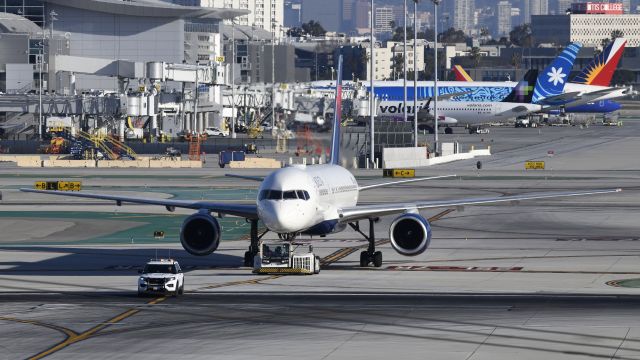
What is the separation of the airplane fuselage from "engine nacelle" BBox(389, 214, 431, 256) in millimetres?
2728

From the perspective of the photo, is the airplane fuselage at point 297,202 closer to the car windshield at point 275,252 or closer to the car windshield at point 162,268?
the car windshield at point 275,252

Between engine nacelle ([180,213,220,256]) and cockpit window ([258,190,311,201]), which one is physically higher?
cockpit window ([258,190,311,201])

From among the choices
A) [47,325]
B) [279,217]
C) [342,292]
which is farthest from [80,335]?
[279,217]

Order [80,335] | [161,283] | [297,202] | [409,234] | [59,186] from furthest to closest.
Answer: [59,186] < [409,234] < [297,202] < [161,283] < [80,335]

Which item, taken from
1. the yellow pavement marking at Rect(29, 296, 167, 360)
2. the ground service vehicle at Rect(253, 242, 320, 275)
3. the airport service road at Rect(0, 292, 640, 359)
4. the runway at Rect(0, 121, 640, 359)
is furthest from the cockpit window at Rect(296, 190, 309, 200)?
the yellow pavement marking at Rect(29, 296, 167, 360)

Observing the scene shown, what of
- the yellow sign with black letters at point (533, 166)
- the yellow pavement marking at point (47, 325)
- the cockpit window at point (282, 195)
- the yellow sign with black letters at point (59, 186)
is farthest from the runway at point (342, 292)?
the yellow sign with black letters at point (533, 166)

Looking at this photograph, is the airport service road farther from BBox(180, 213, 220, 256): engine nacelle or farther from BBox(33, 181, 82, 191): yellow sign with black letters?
BBox(33, 181, 82, 191): yellow sign with black letters

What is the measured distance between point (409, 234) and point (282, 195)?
21.0 ft

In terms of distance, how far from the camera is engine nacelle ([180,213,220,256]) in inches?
2200

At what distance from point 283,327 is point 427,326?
4.57 metres

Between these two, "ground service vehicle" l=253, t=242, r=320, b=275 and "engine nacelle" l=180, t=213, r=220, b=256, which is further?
"engine nacelle" l=180, t=213, r=220, b=256

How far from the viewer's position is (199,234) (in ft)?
184

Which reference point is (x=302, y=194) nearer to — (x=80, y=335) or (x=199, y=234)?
(x=199, y=234)

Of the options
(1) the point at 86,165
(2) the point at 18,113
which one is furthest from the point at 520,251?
(2) the point at 18,113
